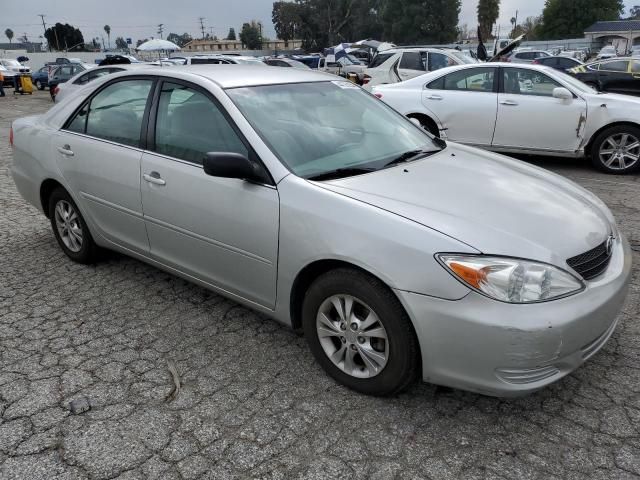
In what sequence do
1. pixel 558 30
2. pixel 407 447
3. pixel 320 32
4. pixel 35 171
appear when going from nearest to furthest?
1. pixel 407 447
2. pixel 35 171
3. pixel 558 30
4. pixel 320 32

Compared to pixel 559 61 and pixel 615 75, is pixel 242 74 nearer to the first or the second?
pixel 615 75

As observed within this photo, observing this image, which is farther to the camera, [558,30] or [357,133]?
[558,30]

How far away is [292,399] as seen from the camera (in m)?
2.70

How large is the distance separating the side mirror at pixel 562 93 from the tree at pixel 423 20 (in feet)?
219

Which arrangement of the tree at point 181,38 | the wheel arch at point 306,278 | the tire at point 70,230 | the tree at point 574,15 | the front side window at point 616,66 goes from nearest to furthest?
the wheel arch at point 306,278, the tire at point 70,230, the front side window at point 616,66, the tree at point 574,15, the tree at point 181,38

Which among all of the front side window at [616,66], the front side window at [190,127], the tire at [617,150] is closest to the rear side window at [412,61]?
the front side window at [616,66]

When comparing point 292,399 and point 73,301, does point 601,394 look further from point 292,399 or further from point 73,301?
point 73,301

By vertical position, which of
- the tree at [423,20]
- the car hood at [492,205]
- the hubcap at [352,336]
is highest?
the tree at [423,20]

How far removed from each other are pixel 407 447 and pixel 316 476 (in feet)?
1.44

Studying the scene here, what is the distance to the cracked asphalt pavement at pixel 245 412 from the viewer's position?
2.27 metres

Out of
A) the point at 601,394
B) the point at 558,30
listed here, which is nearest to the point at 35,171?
the point at 601,394

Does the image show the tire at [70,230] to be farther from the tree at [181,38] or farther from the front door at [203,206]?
the tree at [181,38]

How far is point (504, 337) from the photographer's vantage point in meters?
2.17

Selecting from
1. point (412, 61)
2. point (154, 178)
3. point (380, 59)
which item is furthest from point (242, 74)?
point (380, 59)
